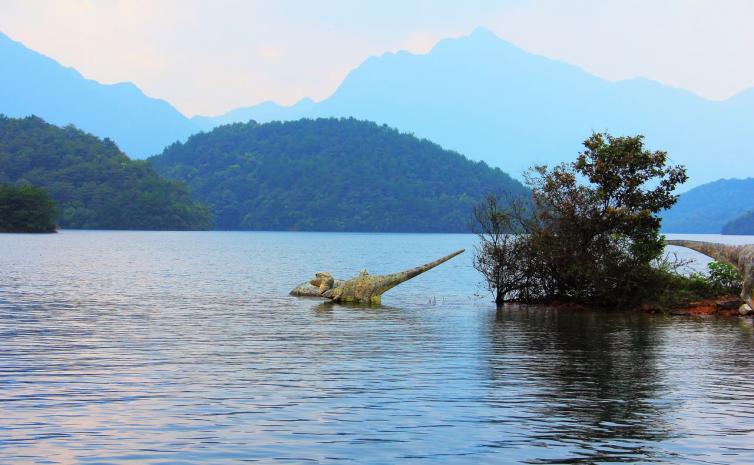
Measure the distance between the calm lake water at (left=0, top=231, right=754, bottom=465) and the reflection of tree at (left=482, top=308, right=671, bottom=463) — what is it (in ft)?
0.22

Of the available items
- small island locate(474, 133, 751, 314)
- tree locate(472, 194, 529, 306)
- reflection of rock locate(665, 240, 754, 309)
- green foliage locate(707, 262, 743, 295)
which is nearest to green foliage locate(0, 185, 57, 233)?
tree locate(472, 194, 529, 306)

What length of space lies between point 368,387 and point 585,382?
4592 millimetres

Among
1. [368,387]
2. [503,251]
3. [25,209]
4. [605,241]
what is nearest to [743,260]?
[605,241]

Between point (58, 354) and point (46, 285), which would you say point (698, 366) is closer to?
point (58, 354)

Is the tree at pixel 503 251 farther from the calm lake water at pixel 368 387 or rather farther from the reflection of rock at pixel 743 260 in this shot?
the reflection of rock at pixel 743 260

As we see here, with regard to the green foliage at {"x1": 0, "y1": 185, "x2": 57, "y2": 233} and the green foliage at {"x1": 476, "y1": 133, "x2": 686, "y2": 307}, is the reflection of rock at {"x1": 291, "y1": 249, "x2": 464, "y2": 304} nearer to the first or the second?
the green foliage at {"x1": 476, "y1": 133, "x2": 686, "y2": 307}

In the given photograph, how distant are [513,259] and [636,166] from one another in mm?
6589

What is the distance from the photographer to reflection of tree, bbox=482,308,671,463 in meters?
13.6

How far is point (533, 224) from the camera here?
40188 millimetres

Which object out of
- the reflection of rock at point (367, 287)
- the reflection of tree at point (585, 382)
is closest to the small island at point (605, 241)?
the reflection of rock at point (367, 287)

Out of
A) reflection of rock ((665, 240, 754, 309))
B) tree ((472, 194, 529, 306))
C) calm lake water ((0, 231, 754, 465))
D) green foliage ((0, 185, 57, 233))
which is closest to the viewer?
calm lake water ((0, 231, 754, 465))

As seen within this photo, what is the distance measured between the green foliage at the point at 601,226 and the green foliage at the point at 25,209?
149m

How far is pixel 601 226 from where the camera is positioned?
125 ft

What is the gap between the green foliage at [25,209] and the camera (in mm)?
170375
